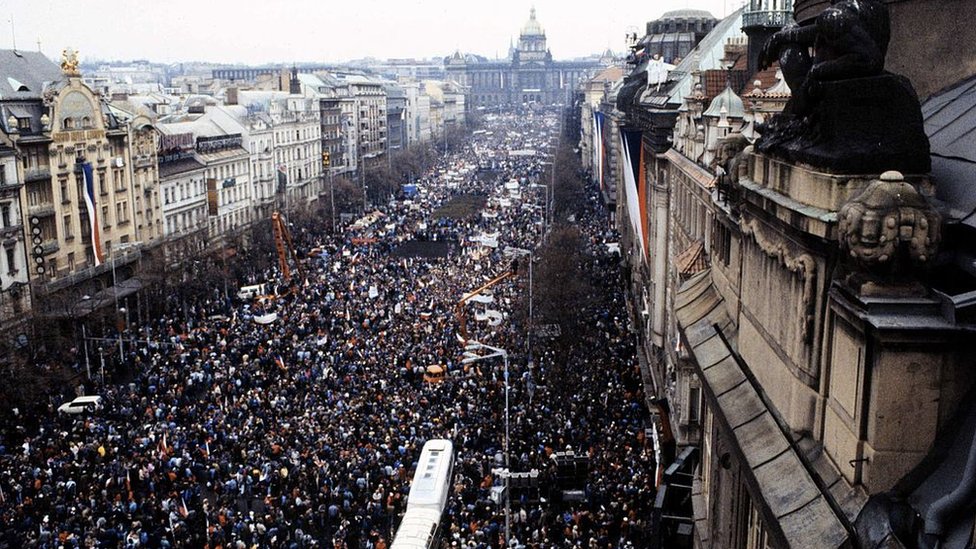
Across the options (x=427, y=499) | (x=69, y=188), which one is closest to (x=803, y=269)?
(x=427, y=499)

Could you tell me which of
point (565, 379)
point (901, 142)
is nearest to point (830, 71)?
point (901, 142)

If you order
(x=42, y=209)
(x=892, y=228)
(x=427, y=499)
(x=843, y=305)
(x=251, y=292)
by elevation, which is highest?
(x=892, y=228)

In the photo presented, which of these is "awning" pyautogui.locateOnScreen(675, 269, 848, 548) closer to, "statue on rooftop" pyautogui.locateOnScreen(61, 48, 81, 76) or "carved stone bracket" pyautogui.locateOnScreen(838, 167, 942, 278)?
"carved stone bracket" pyautogui.locateOnScreen(838, 167, 942, 278)

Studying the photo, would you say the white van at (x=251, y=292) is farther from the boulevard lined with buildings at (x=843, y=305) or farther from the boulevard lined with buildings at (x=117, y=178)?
the boulevard lined with buildings at (x=843, y=305)

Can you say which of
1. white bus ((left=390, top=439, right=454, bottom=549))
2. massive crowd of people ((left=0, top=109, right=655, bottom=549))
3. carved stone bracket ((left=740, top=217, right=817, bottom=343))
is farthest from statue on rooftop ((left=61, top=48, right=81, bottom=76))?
carved stone bracket ((left=740, top=217, right=817, bottom=343))

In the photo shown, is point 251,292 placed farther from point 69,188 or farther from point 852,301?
point 852,301
